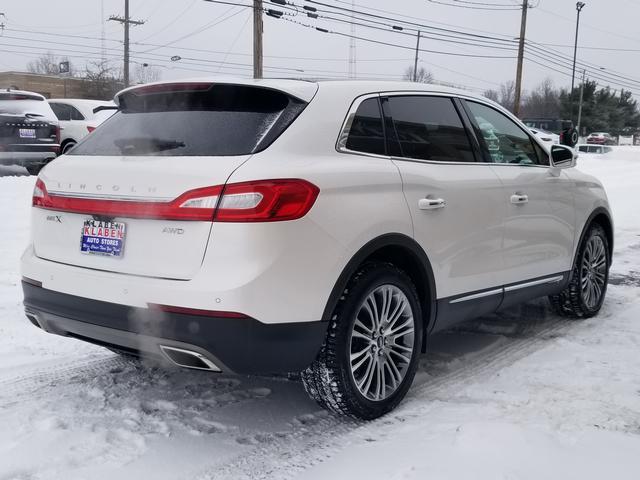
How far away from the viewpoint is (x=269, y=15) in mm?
24359

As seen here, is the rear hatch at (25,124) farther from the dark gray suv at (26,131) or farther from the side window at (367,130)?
the side window at (367,130)

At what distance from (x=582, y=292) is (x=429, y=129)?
7.58 ft

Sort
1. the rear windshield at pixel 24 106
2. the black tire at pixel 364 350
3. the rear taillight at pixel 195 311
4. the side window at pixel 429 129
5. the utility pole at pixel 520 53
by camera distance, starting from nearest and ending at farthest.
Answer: the rear taillight at pixel 195 311, the black tire at pixel 364 350, the side window at pixel 429 129, the rear windshield at pixel 24 106, the utility pole at pixel 520 53

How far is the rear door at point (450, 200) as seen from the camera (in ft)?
12.3

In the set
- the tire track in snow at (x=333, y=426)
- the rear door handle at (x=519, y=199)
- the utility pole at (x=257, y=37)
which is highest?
the utility pole at (x=257, y=37)

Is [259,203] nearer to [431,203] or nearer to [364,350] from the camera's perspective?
[364,350]

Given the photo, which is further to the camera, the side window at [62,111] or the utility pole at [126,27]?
the utility pole at [126,27]

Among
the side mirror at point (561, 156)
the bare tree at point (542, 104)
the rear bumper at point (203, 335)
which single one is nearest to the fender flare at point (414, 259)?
the rear bumper at point (203, 335)

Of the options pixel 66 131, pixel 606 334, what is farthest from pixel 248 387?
pixel 66 131

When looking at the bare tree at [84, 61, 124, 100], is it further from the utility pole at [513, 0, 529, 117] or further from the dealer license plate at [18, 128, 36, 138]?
the dealer license plate at [18, 128, 36, 138]

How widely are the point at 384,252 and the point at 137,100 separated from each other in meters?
1.54

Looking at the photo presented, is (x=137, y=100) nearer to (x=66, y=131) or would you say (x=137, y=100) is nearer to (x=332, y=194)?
(x=332, y=194)

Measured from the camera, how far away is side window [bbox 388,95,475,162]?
3843mm

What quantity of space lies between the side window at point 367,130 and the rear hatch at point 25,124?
11.3 meters
